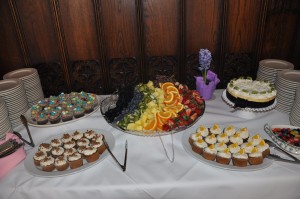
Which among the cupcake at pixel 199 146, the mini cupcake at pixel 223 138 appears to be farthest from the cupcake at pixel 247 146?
the cupcake at pixel 199 146

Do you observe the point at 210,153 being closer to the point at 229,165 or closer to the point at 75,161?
the point at 229,165

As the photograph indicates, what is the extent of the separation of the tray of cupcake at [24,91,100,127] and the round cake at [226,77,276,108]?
111 centimetres

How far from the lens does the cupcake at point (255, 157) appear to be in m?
1.49

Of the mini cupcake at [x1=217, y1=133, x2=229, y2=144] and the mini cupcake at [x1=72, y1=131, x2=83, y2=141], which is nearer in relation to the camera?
the mini cupcake at [x1=217, y1=133, x2=229, y2=144]

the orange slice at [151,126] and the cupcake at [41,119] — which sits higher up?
the orange slice at [151,126]

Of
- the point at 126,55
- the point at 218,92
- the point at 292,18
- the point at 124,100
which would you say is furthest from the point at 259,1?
the point at 124,100

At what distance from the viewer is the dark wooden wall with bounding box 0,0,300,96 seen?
10.4 feet

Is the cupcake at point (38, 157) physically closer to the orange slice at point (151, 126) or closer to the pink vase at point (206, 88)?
the orange slice at point (151, 126)

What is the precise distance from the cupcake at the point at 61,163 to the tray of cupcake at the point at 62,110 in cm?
46

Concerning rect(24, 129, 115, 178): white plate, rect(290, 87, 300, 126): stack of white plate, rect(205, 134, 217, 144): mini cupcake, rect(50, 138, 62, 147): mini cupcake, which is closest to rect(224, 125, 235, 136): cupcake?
rect(205, 134, 217, 144): mini cupcake

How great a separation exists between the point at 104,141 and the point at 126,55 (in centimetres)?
194

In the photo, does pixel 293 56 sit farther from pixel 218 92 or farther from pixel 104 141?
pixel 104 141

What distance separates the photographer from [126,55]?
344cm

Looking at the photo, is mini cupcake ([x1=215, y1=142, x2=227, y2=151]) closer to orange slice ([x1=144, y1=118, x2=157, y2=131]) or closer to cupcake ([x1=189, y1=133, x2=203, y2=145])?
cupcake ([x1=189, y1=133, x2=203, y2=145])
